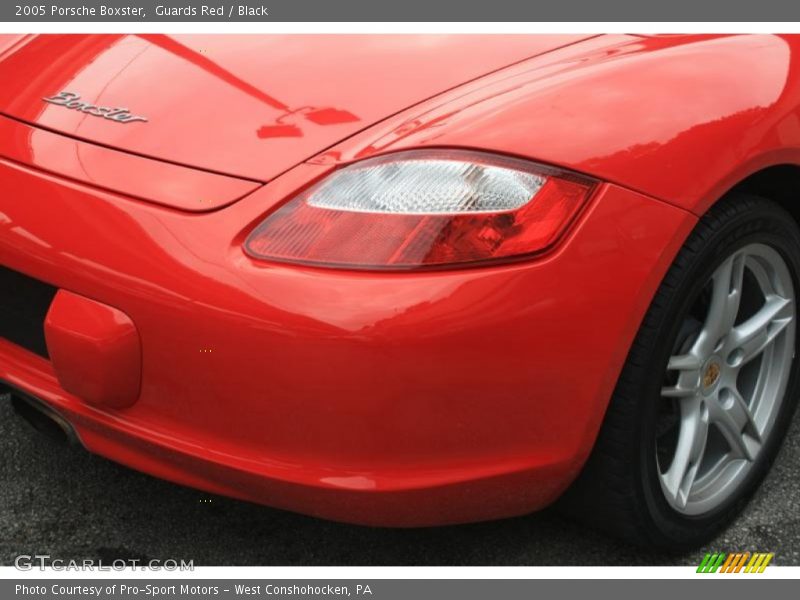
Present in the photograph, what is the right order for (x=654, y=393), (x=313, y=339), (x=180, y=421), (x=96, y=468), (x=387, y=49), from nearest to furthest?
1. (x=313, y=339)
2. (x=180, y=421)
3. (x=654, y=393)
4. (x=387, y=49)
5. (x=96, y=468)

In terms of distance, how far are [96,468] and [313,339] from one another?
106cm

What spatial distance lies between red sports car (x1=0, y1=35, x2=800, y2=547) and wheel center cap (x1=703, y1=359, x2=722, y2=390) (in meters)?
0.06

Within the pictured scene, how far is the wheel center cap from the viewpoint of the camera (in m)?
2.42

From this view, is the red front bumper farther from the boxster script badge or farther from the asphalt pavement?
the asphalt pavement

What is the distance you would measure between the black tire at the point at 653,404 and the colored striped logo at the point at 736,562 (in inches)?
1.9

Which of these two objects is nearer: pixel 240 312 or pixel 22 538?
pixel 240 312

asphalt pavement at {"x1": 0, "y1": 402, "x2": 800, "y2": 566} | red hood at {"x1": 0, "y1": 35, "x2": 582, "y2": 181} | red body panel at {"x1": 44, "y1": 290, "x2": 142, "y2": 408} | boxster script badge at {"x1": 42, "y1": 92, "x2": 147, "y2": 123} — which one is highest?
red hood at {"x1": 0, "y1": 35, "x2": 582, "y2": 181}

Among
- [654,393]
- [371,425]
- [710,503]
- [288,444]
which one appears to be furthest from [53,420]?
[710,503]

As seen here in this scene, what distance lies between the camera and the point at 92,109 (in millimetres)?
2299

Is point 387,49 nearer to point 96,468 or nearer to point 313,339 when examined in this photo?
point 313,339

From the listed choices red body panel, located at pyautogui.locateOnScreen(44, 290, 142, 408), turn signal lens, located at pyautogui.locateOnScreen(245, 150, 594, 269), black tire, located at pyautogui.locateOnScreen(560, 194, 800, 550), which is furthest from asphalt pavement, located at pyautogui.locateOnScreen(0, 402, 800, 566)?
turn signal lens, located at pyautogui.locateOnScreen(245, 150, 594, 269)

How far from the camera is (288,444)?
6.47 feet

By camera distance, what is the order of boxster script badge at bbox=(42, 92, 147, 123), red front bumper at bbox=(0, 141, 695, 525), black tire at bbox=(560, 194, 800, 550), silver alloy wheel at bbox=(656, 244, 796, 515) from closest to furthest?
red front bumper at bbox=(0, 141, 695, 525) → black tire at bbox=(560, 194, 800, 550) → boxster script badge at bbox=(42, 92, 147, 123) → silver alloy wheel at bbox=(656, 244, 796, 515)

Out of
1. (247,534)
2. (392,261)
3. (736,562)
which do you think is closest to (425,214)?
(392,261)
